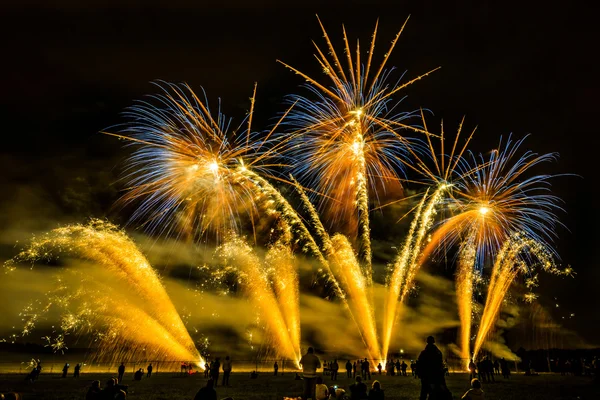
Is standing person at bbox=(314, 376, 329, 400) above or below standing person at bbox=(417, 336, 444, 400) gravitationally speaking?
below

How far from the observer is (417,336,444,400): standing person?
33.4ft

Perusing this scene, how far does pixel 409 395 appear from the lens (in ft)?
60.2

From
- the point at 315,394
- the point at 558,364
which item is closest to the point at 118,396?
the point at 315,394

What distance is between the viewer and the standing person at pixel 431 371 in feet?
33.4

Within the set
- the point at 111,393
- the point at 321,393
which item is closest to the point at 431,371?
the point at 321,393

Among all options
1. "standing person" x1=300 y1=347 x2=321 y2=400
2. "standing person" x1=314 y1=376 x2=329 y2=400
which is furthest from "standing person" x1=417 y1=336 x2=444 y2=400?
"standing person" x1=300 y1=347 x2=321 y2=400

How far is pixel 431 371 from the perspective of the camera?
10281mm

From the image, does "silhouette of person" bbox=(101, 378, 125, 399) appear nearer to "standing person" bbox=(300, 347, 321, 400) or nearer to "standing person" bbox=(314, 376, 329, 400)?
"standing person" bbox=(300, 347, 321, 400)

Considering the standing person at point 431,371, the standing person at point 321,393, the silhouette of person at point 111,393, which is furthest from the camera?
the standing person at point 321,393

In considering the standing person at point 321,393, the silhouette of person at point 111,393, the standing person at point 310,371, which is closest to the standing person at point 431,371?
the standing person at point 321,393

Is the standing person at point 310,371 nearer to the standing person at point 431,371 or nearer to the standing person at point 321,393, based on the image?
the standing person at point 321,393

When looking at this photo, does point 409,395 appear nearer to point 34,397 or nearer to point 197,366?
point 34,397

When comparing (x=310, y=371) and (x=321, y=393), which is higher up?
(x=310, y=371)

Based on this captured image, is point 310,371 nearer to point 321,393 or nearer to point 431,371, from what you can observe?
point 321,393
